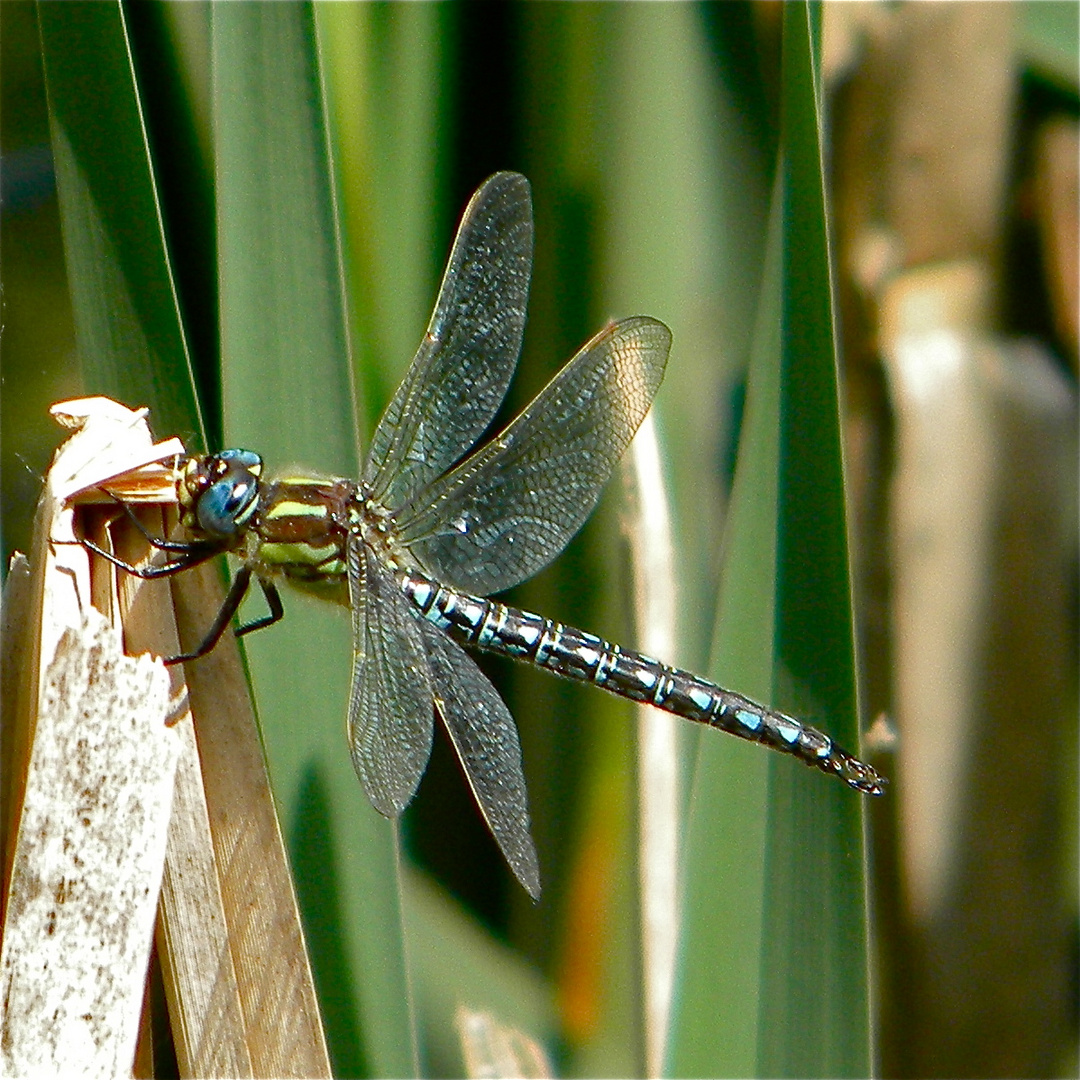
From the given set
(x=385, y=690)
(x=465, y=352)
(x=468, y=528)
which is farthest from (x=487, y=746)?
(x=465, y=352)

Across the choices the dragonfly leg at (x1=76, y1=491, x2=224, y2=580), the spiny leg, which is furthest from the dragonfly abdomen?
the dragonfly leg at (x1=76, y1=491, x2=224, y2=580)

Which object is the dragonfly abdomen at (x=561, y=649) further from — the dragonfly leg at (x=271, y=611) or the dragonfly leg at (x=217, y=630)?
the dragonfly leg at (x=217, y=630)

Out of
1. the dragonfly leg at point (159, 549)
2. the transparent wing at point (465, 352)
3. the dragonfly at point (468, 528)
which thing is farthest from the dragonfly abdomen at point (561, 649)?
the dragonfly leg at point (159, 549)

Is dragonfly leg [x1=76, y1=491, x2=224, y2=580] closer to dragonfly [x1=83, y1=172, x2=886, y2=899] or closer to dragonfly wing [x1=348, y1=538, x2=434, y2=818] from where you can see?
dragonfly [x1=83, y1=172, x2=886, y2=899]

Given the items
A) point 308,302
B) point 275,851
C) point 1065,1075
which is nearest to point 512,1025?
point 275,851

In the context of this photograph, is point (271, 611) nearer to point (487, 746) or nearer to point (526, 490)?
point (487, 746)

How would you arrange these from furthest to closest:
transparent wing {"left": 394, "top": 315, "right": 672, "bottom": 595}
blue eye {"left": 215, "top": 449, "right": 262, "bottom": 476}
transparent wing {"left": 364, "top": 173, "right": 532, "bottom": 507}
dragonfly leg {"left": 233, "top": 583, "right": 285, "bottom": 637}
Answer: transparent wing {"left": 394, "top": 315, "right": 672, "bottom": 595}, transparent wing {"left": 364, "top": 173, "right": 532, "bottom": 507}, blue eye {"left": 215, "top": 449, "right": 262, "bottom": 476}, dragonfly leg {"left": 233, "top": 583, "right": 285, "bottom": 637}
